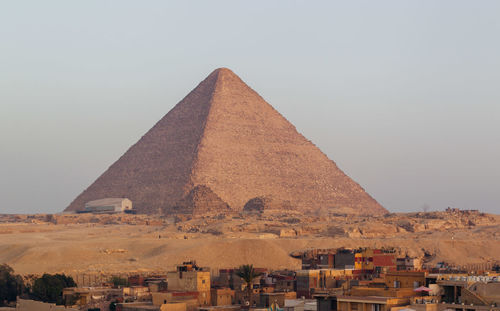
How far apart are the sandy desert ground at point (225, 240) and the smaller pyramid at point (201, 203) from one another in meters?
19.4

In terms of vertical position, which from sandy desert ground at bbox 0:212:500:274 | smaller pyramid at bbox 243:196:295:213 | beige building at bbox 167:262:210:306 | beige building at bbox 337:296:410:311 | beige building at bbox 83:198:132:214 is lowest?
beige building at bbox 337:296:410:311

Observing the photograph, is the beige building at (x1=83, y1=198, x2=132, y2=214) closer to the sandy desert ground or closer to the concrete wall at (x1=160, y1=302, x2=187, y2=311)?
the sandy desert ground

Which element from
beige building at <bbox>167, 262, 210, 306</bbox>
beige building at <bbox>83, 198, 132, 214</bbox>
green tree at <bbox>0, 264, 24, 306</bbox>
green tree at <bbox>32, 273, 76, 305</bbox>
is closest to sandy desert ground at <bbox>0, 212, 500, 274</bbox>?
green tree at <bbox>0, 264, 24, 306</bbox>

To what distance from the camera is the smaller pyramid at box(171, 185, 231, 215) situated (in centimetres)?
14762

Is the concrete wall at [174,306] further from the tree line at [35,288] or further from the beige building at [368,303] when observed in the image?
the tree line at [35,288]

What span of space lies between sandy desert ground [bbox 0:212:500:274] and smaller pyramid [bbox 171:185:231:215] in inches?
765

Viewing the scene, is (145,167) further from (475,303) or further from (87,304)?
(475,303)

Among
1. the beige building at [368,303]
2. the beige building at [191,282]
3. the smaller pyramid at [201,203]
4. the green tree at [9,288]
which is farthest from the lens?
the smaller pyramid at [201,203]

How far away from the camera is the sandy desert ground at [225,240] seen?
7438cm

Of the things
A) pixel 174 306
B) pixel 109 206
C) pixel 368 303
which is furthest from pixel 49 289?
pixel 109 206

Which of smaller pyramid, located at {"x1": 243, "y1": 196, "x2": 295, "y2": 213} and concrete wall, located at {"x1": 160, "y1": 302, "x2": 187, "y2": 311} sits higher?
smaller pyramid, located at {"x1": 243, "y1": 196, "x2": 295, "y2": 213}

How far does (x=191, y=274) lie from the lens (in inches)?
1539

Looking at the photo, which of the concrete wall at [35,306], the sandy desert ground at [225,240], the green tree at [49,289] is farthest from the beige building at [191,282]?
the sandy desert ground at [225,240]

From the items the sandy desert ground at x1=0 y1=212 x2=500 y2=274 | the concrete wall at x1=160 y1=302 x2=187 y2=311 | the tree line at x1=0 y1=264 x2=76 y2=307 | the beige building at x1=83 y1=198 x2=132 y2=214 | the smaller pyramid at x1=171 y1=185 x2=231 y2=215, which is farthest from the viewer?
the beige building at x1=83 y1=198 x2=132 y2=214
